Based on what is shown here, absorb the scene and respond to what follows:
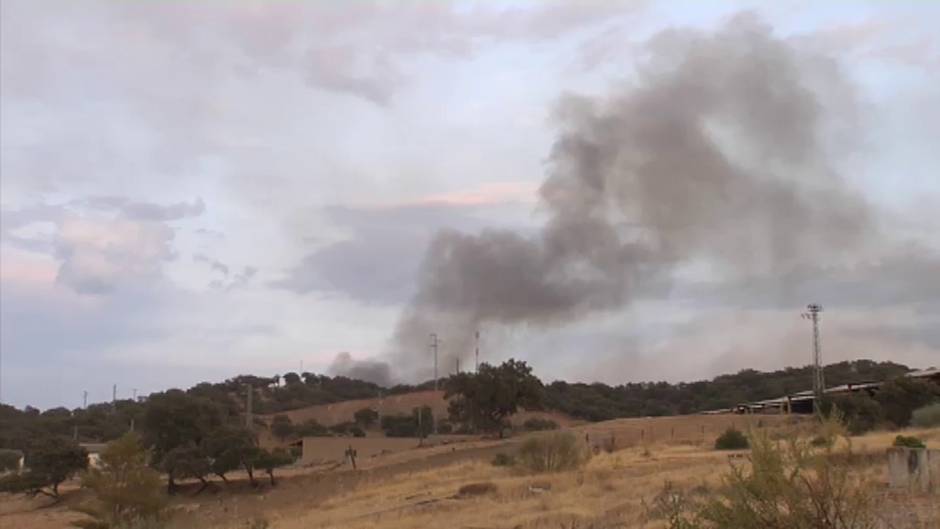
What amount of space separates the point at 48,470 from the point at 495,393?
4177 centimetres

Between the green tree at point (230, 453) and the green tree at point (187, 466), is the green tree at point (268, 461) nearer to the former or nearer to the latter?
the green tree at point (230, 453)

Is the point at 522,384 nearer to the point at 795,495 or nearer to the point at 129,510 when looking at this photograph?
the point at 129,510

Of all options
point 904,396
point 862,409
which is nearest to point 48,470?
point 862,409

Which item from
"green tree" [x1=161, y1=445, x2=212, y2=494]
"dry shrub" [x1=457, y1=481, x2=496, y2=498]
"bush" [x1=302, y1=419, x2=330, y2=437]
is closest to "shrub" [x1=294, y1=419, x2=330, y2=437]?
"bush" [x1=302, y1=419, x2=330, y2=437]

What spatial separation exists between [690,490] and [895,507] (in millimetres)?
8042

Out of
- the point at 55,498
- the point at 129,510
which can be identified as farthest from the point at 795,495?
the point at 55,498

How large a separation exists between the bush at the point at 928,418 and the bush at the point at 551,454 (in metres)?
22.3

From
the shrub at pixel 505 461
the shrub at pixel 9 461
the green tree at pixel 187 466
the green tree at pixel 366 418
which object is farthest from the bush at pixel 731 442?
the green tree at pixel 366 418

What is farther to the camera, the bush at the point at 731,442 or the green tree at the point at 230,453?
the green tree at the point at 230,453

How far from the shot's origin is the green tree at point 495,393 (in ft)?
319

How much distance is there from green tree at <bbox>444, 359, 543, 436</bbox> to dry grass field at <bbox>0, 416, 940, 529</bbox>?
22560 mm

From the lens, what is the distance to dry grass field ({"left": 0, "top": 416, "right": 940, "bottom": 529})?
22.4 m

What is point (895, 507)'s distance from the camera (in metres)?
18.1

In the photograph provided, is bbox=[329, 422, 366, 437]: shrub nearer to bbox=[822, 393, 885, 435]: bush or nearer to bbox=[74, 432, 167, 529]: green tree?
bbox=[822, 393, 885, 435]: bush
